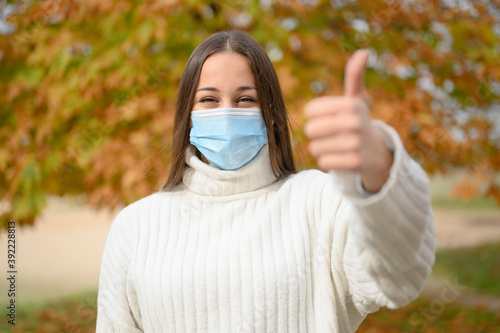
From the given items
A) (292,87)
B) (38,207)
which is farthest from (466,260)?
(38,207)

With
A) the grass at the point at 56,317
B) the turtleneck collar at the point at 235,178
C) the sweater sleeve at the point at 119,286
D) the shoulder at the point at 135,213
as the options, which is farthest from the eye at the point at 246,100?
the grass at the point at 56,317

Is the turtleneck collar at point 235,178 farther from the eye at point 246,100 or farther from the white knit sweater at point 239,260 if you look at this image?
the eye at point 246,100

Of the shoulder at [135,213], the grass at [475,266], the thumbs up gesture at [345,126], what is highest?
the thumbs up gesture at [345,126]

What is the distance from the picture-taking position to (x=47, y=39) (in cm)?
324

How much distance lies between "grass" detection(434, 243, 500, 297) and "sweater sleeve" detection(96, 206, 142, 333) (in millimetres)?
7547

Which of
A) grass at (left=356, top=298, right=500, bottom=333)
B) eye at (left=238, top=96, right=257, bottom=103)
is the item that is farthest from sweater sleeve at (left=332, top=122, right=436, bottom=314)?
grass at (left=356, top=298, right=500, bottom=333)

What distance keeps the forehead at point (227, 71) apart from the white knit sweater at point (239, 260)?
0.24 m

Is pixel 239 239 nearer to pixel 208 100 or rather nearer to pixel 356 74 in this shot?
pixel 208 100

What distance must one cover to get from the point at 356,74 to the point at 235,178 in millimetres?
705

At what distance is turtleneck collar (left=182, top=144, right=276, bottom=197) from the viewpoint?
4.78 ft

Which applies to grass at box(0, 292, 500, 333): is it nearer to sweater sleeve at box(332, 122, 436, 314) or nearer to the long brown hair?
the long brown hair

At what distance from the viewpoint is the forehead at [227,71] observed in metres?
1.44

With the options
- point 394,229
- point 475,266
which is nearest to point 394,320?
point 475,266

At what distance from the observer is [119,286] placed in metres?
1.47
